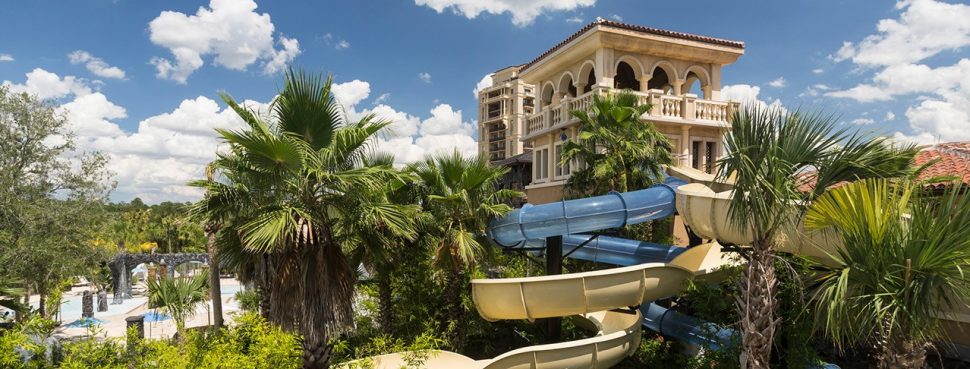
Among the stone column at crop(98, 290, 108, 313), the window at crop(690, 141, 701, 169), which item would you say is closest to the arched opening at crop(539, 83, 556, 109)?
the window at crop(690, 141, 701, 169)

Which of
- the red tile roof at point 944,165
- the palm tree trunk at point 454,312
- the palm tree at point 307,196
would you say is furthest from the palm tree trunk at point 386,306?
the red tile roof at point 944,165

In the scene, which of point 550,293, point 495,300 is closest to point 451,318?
point 495,300

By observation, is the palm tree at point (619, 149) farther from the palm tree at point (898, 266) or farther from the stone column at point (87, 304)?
the stone column at point (87, 304)

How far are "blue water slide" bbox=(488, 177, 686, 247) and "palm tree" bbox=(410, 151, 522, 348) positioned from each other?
42 cm

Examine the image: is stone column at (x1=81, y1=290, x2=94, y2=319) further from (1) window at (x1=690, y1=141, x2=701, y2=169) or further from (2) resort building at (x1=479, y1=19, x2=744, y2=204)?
(1) window at (x1=690, y1=141, x2=701, y2=169)

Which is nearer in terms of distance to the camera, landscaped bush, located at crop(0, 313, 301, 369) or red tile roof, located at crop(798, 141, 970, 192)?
landscaped bush, located at crop(0, 313, 301, 369)

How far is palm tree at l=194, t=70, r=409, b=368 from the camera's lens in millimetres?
6926

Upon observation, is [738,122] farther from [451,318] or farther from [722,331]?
[451,318]

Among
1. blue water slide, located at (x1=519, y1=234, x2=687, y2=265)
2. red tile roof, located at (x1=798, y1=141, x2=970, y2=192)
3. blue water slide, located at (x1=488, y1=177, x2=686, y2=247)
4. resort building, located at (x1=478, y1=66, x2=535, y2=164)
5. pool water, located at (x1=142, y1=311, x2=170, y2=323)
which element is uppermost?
resort building, located at (x1=478, y1=66, x2=535, y2=164)

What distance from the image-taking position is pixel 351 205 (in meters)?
7.40

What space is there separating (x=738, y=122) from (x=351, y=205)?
17.8 ft

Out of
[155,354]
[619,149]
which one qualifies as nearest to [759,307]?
[619,149]

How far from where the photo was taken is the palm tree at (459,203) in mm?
10336

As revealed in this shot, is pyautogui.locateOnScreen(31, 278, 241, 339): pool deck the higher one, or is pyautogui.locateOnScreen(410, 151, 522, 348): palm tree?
pyautogui.locateOnScreen(410, 151, 522, 348): palm tree
